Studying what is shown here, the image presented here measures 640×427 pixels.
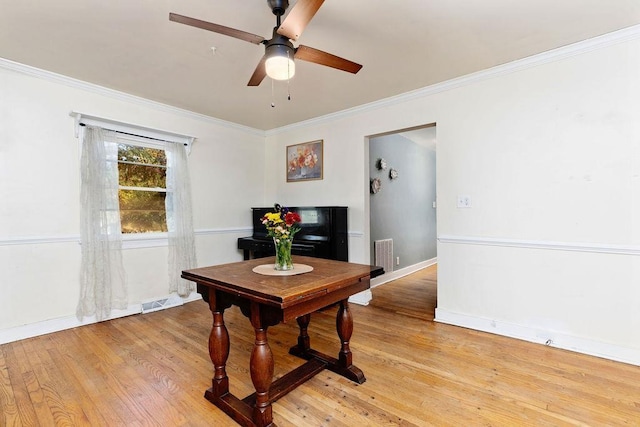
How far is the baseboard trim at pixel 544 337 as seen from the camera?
220 cm

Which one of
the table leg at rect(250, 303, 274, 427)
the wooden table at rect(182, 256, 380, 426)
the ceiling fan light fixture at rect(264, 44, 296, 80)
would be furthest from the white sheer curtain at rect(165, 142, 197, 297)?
the table leg at rect(250, 303, 274, 427)

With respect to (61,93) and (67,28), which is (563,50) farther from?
(61,93)

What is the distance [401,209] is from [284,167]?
2093mm

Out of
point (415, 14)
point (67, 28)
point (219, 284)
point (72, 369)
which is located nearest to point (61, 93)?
point (67, 28)

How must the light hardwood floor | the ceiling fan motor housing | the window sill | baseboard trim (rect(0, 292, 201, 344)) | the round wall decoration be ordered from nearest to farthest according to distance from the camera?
the light hardwood floor, the ceiling fan motor housing, baseboard trim (rect(0, 292, 201, 344)), the window sill, the round wall decoration

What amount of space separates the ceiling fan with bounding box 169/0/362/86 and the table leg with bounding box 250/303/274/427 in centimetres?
137

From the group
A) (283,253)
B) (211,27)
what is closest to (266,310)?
(283,253)

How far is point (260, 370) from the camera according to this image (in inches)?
59.8

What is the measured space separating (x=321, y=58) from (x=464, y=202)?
6.39ft

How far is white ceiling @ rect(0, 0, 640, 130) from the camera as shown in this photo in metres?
1.88

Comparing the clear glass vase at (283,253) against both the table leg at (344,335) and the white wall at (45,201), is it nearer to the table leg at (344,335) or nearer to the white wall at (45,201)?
the table leg at (344,335)

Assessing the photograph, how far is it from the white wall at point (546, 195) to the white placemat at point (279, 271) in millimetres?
1716

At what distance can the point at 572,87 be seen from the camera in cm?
239

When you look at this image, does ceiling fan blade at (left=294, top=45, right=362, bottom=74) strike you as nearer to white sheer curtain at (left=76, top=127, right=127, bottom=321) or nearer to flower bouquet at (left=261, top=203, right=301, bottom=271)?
flower bouquet at (left=261, top=203, right=301, bottom=271)
